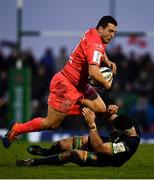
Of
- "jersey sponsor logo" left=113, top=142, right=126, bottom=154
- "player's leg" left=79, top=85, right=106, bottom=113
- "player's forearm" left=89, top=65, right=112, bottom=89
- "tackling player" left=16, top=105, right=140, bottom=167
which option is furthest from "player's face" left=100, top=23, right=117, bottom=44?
"jersey sponsor logo" left=113, top=142, right=126, bottom=154

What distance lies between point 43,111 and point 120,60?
8.40 ft

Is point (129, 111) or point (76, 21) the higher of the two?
point (76, 21)

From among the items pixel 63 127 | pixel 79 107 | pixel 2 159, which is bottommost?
pixel 63 127

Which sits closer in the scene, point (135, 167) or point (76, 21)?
point (135, 167)

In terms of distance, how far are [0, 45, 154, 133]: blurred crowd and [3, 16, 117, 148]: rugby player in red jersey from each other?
9563 millimetres

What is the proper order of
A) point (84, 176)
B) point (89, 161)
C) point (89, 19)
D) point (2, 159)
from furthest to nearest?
point (89, 19) → point (2, 159) → point (89, 161) → point (84, 176)

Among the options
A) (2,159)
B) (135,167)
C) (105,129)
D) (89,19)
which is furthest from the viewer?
(89,19)

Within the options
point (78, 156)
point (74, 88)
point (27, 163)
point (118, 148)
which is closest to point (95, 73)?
point (74, 88)

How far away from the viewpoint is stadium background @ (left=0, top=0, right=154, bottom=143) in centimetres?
2314

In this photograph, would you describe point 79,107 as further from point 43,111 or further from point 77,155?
point 43,111

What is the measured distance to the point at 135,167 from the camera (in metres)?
13.3

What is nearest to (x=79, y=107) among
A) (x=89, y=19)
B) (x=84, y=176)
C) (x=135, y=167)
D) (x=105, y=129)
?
(x=135, y=167)

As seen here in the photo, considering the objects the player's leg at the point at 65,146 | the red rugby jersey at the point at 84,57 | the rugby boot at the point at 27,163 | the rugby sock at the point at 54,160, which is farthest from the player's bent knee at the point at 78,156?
the red rugby jersey at the point at 84,57

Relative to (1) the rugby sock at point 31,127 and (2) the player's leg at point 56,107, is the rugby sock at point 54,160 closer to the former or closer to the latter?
(2) the player's leg at point 56,107
